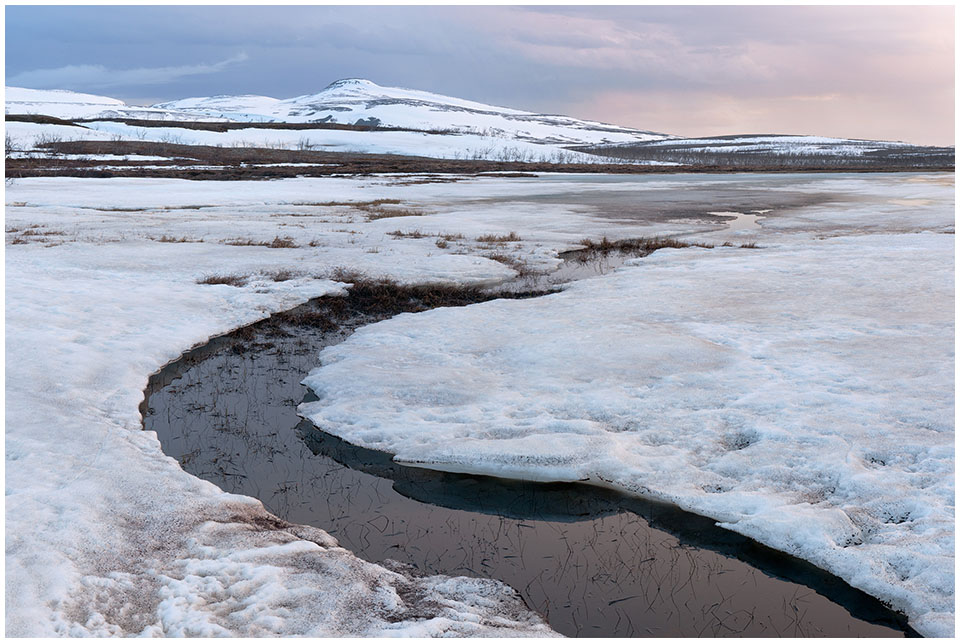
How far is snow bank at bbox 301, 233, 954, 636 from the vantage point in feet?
17.8

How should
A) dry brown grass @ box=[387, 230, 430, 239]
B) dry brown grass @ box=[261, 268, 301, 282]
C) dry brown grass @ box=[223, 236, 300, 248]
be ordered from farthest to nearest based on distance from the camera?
dry brown grass @ box=[387, 230, 430, 239], dry brown grass @ box=[223, 236, 300, 248], dry brown grass @ box=[261, 268, 301, 282]

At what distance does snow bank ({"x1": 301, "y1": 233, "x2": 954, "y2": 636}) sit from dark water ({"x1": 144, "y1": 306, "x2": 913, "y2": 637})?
0.60ft

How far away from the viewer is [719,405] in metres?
7.55

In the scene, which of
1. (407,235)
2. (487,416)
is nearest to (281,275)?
(407,235)

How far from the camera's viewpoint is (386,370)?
8930 millimetres

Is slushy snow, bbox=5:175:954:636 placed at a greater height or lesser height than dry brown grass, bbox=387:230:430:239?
lesser

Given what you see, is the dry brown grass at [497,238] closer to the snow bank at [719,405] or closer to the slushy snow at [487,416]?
the slushy snow at [487,416]

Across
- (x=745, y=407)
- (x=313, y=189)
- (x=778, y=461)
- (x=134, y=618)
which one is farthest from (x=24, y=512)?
(x=313, y=189)

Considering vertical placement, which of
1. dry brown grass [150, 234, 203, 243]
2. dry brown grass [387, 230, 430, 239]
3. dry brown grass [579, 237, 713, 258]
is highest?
dry brown grass [387, 230, 430, 239]

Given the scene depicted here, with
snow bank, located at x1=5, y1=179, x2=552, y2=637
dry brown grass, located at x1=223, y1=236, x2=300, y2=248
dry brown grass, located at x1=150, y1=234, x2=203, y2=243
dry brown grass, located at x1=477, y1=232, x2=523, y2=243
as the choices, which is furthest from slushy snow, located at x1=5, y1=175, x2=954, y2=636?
dry brown grass, located at x1=477, y1=232, x2=523, y2=243

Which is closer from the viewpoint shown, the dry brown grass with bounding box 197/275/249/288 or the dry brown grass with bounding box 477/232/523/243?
the dry brown grass with bounding box 197/275/249/288

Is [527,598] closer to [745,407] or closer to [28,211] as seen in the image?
[745,407]

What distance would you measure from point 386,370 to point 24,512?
14.3 feet

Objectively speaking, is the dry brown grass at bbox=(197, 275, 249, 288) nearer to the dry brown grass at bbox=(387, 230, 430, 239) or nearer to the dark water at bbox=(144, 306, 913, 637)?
the dark water at bbox=(144, 306, 913, 637)
